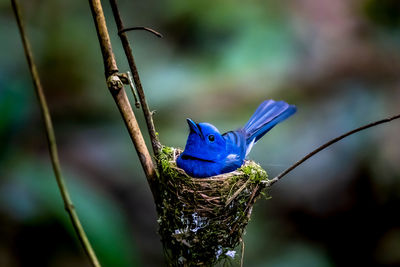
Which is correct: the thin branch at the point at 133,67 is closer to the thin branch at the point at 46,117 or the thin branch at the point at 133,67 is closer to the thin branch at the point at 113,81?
the thin branch at the point at 113,81

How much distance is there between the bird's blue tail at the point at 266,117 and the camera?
327 cm

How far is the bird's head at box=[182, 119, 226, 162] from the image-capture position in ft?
8.77

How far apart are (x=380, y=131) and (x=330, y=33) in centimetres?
189

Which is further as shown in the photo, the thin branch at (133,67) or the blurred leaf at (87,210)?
the blurred leaf at (87,210)

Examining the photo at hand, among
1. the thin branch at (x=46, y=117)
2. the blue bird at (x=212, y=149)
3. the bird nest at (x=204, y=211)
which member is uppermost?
the thin branch at (x=46, y=117)

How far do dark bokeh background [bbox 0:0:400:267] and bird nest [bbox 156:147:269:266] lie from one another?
5.91ft

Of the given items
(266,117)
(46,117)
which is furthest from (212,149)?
(46,117)

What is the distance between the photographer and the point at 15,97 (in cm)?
346

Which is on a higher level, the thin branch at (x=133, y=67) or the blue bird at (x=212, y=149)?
the thin branch at (x=133, y=67)

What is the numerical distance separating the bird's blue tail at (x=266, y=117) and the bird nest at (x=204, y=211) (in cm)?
74

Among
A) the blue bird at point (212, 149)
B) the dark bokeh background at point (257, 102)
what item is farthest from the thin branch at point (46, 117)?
the dark bokeh background at point (257, 102)

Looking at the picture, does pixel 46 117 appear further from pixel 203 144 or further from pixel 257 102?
pixel 257 102

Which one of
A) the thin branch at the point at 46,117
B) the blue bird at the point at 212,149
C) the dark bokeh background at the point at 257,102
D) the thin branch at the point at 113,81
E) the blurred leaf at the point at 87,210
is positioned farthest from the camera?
the dark bokeh background at the point at 257,102

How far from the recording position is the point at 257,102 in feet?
18.2
